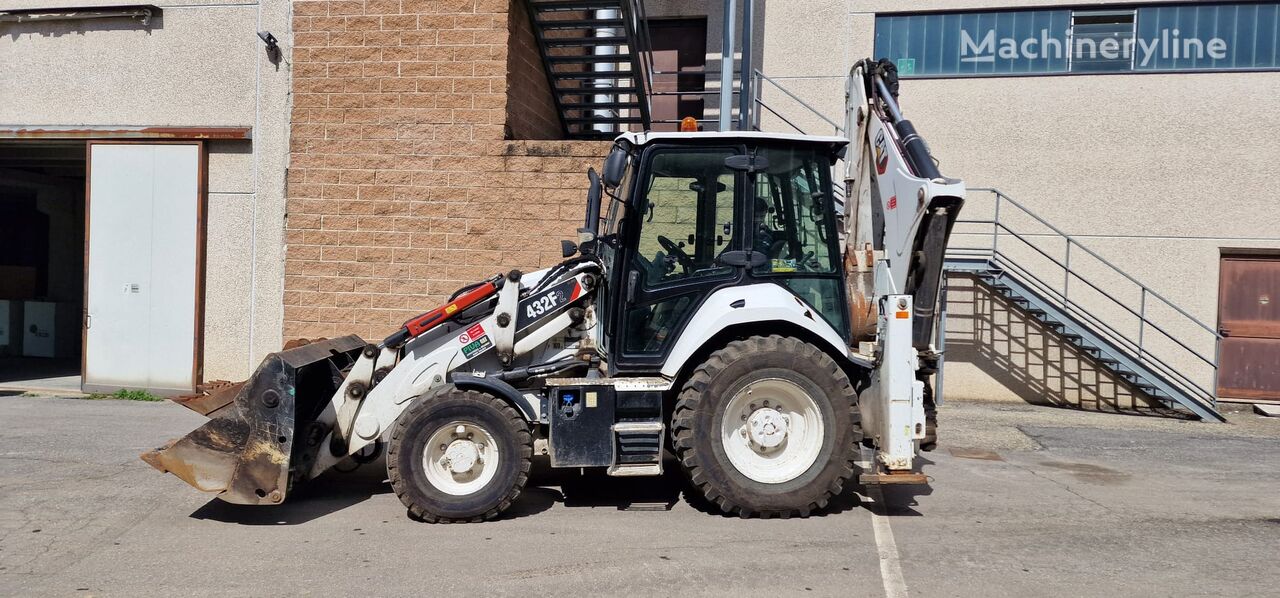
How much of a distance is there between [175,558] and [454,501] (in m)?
1.67

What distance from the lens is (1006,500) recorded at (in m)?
6.65

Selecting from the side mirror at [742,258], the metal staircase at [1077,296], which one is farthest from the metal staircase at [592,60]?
the side mirror at [742,258]

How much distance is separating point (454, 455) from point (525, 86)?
21.3 feet

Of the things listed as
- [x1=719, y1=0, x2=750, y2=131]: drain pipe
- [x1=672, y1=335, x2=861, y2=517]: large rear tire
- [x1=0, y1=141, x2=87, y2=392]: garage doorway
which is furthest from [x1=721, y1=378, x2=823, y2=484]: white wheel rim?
[x1=0, y1=141, x2=87, y2=392]: garage doorway

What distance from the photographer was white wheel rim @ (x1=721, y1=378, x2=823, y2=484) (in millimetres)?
6012

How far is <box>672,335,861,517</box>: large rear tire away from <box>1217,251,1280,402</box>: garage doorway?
9.29 meters

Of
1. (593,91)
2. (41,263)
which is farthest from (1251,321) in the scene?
(41,263)

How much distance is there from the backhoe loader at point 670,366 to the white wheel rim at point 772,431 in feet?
0.05

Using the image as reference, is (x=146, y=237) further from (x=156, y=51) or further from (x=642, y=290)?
(x=642, y=290)

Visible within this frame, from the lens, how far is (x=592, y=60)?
35.5ft

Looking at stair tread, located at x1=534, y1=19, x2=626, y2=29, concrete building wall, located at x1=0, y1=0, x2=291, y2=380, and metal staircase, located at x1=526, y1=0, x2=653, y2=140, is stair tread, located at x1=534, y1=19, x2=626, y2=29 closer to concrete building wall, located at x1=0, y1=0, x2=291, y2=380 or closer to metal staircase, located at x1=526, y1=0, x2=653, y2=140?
metal staircase, located at x1=526, y1=0, x2=653, y2=140

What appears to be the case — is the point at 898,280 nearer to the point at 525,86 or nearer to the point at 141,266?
the point at 525,86

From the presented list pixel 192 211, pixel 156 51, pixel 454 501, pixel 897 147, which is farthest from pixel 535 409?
pixel 156 51

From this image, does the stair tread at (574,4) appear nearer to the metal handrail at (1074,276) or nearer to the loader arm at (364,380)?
the loader arm at (364,380)
